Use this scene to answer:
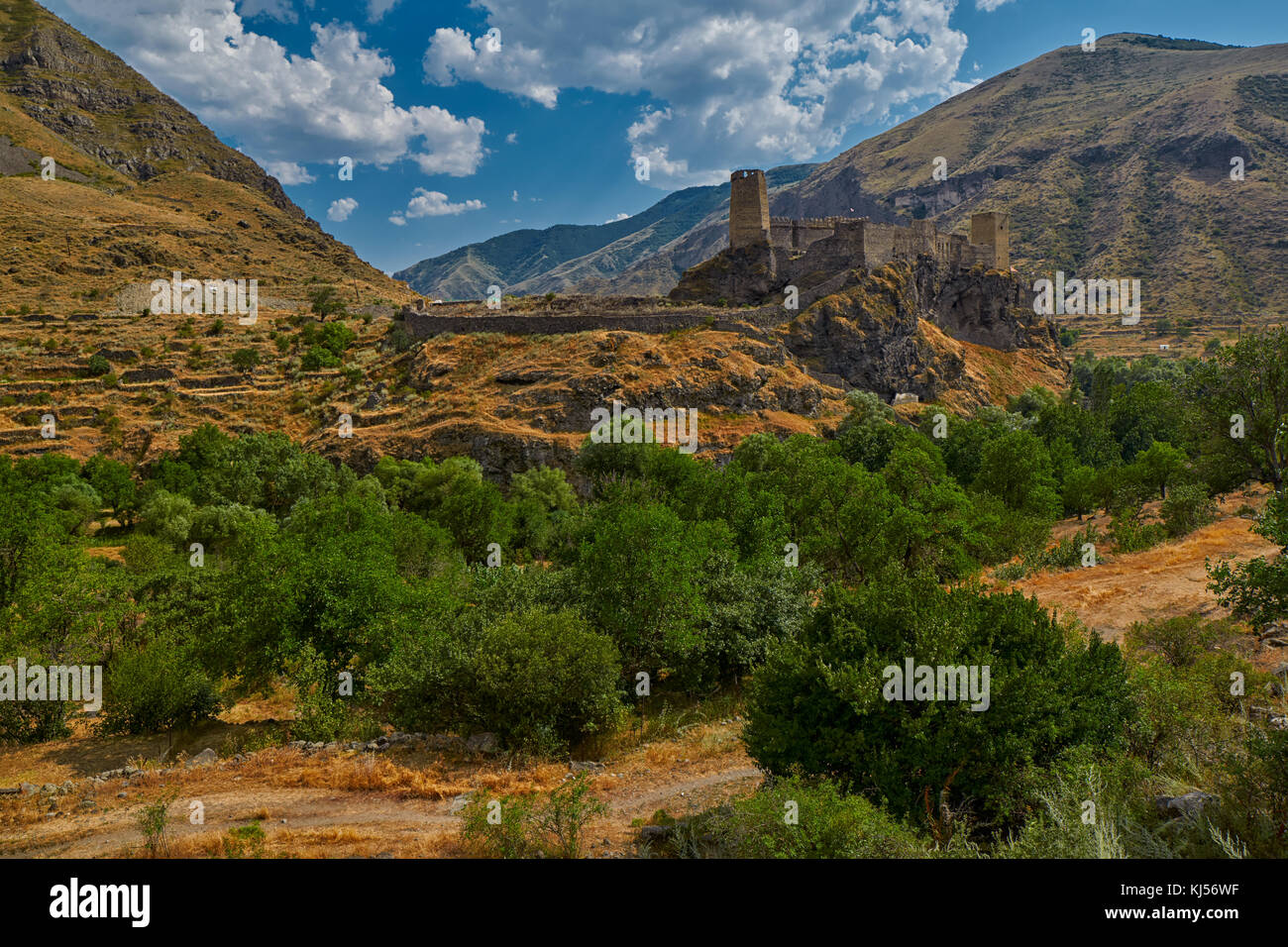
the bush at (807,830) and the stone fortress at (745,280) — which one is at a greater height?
the stone fortress at (745,280)

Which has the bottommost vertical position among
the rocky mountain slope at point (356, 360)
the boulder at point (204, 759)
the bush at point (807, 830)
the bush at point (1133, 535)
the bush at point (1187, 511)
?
the boulder at point (204, 759)

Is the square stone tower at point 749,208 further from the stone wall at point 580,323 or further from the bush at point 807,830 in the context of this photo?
the bush at point 807,830

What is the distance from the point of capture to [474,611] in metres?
18.7

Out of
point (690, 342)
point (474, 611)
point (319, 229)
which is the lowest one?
point (474, 611)

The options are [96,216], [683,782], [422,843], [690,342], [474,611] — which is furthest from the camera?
[96,216]

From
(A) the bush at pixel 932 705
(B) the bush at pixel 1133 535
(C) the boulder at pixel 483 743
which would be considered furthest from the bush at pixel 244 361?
(B) the bush at pixel 1133 535

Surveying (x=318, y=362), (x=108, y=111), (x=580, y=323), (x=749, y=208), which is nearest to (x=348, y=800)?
(x=580, y=323)

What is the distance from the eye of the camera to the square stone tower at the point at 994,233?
8325 centimetres

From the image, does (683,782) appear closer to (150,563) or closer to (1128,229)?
(150,563)

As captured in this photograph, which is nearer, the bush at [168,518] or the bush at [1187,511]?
the bush at [1187,511]

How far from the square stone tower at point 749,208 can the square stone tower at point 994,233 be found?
32967 mm

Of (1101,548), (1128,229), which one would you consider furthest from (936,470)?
(1128,229)

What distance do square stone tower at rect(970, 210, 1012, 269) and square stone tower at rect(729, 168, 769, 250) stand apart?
33.0 meters
